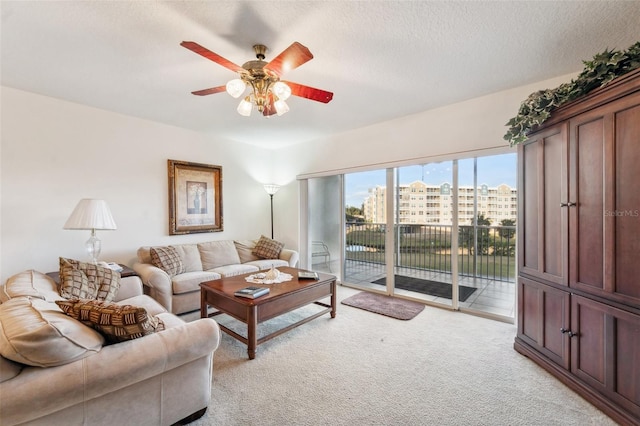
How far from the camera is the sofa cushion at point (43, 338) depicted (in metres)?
1.10

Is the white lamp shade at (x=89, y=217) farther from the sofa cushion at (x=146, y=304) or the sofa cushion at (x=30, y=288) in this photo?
the sofa cushion at (x=146, y=304)

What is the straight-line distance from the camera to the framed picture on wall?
3875 millimetres

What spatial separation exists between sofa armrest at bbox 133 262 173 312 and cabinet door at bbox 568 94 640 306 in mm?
3630

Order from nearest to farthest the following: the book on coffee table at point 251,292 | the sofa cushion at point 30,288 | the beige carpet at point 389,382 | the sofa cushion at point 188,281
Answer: the beige carpet at point 389,382 < the sofa cushion at point 30,288 < the book on coffee table at point 251,292 < the sofa cushion at point 188,281

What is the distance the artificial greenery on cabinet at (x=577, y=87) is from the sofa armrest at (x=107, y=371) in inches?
105

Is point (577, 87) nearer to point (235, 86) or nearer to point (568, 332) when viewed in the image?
point (568, 332)

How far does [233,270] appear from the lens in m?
3.63

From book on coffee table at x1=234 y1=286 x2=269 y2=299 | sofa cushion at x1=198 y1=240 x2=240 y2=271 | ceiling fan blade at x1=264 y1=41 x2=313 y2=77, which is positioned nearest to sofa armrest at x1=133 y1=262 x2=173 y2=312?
sofa cushion at x1=198 y1=240 x2=240 y2=271

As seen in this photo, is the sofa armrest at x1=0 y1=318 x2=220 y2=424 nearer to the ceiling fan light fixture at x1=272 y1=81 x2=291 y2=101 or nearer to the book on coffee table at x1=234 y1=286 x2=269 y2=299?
the book on coffee table at x1=234 y1=286 x2=269 y2=299

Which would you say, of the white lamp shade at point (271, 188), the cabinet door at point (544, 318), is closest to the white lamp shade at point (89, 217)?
the white lamp shade at point (271, 188)

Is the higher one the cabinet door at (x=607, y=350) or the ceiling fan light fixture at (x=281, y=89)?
the ceiling fan light fixture at (x=281, y=89)

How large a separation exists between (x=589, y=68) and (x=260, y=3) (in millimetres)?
2098

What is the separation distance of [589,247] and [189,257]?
401 cm

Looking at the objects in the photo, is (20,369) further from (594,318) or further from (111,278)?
(594,318)
